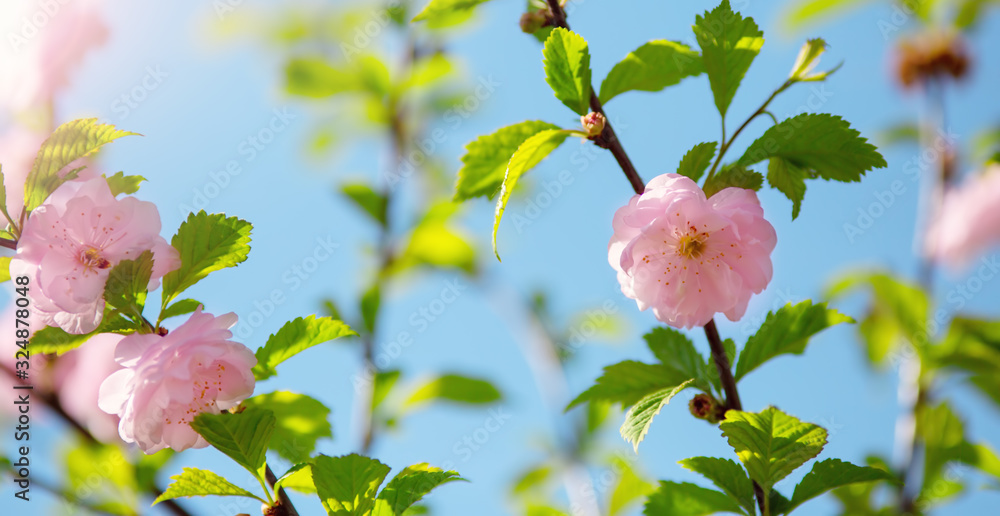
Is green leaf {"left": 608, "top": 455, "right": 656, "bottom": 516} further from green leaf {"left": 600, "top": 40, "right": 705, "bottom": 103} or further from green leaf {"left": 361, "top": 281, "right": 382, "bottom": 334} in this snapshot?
green leaf {"left": 600, "top": 40, "right": 705, "bottom": 103}

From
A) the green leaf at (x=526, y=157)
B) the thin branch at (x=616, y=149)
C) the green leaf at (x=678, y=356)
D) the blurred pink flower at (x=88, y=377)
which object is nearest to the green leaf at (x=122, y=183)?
the blurred pink flower at (x=88, y=377)

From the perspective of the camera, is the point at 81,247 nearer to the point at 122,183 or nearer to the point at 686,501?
the point at 122,183

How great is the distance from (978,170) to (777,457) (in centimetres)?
191

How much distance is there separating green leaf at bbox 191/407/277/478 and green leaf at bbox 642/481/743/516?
52cm

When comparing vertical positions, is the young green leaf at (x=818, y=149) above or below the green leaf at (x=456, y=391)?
below

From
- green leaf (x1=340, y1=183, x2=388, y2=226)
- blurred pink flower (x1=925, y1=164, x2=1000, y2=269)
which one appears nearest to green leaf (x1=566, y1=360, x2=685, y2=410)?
green leaf (x1=340, y1=183, x2=388, y2=226)

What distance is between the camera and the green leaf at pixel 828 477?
858 millimetres

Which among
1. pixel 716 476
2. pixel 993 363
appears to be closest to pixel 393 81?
pixel 716 476

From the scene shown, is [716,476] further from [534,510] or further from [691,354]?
[534,510]

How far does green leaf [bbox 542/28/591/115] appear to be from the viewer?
89 centimetres

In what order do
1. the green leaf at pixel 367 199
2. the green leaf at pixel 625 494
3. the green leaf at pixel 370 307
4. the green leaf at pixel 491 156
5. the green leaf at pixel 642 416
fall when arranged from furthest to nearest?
the green leaf at pixel 367 199 → the green leaf at pixel 370 307 → the green leaf at pixel 625 494 → the green leaf at pixel 491 156 → the green leaf at pixel 642 416

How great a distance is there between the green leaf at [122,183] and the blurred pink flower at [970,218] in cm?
214

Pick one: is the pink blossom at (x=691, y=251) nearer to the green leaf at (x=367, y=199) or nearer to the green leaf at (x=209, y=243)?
the green leaf at (x=209, y=243)

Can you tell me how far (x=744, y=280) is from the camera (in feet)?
3.35
